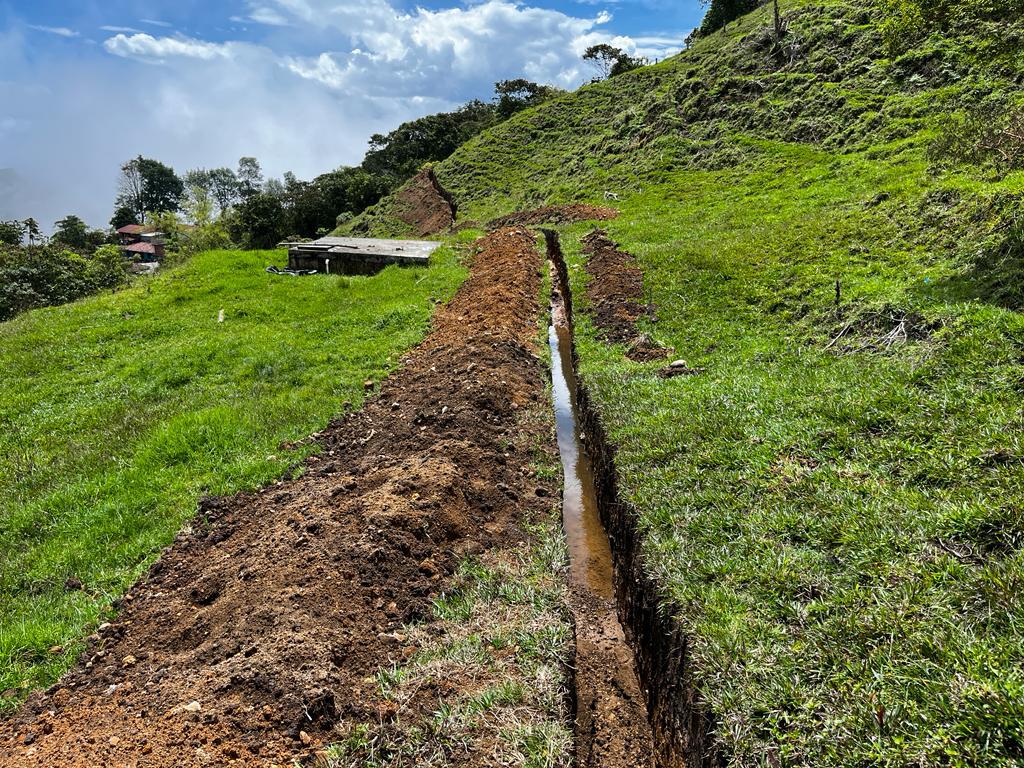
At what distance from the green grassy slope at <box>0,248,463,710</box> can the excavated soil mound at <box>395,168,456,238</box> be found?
19910mm

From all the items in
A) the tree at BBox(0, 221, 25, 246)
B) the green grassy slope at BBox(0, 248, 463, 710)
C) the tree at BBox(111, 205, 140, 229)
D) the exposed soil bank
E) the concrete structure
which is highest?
the tree at BBox(111, 205, 140, 229)

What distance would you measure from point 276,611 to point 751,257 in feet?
42.4

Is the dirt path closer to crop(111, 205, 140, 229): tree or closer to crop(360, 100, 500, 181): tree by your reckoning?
crop(360, 100, 500, 181): tree

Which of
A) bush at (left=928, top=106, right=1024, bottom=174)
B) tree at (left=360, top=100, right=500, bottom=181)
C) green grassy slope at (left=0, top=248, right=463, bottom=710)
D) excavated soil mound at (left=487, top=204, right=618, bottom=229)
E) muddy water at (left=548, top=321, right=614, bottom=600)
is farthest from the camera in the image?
tree at (left=360, top=100, right=500, bottom=181)

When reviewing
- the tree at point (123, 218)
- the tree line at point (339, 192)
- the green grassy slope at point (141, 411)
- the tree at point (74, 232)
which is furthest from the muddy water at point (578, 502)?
the tree at point (123, 218)

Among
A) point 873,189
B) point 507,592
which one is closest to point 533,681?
point 507,592

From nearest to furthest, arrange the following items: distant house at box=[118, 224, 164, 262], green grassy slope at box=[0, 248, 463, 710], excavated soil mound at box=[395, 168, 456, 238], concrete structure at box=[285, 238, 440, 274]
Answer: green grassy slope at box=[0, 248, 463, 710] < concrete structure at box=[285, 238, 440, 274] < excavated soil mound at box=[395, 168, 456, 238] < distant house at box=[118, 224, 164, 262]

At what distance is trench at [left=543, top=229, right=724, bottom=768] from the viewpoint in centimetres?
428

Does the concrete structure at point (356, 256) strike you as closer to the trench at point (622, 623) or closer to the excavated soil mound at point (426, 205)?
the excavated soil mound at point (426, 205)

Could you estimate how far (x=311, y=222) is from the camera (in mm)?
53844

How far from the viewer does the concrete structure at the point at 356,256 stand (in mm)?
23578

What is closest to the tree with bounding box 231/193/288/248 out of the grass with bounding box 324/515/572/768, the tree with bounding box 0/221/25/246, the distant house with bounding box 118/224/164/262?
the tree with bounding box 0/221/25/246

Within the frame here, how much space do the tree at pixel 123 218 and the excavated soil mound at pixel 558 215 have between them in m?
106

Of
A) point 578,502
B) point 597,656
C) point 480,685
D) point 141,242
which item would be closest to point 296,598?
point 480,685
